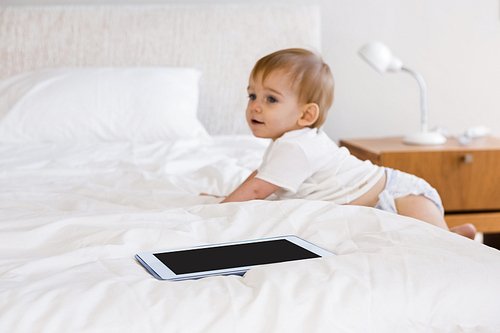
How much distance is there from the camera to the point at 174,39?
7.16 ft

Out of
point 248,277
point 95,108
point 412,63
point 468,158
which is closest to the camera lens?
point 248,277

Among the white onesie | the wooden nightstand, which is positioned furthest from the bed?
the wooden nightstand

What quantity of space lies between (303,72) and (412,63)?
1486mm

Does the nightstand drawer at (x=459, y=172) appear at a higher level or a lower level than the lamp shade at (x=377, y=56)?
lower

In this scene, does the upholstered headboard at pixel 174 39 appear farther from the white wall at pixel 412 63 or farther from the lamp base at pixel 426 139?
the lamp base at pixel 426 139

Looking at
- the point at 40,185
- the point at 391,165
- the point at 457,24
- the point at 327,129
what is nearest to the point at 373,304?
the point at 40,185

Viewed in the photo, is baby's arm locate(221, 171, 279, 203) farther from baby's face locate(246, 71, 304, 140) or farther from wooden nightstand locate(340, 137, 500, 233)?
wooden nightstand locate(340, 137, 500, 233)

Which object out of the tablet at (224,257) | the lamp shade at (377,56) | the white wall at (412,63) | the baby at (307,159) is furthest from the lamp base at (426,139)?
the tablet at (224,257)

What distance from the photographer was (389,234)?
0.66 meters

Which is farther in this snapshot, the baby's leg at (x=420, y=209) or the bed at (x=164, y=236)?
the baby's leg at (x=420, y=209)

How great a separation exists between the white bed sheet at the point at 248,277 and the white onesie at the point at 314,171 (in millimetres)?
218

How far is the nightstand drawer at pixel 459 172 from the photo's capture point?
1.72 metres

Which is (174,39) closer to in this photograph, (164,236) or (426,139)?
(426,139)

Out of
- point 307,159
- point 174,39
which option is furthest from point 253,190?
point 174,39
